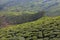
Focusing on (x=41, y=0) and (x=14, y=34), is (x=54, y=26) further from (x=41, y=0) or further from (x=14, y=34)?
(x=41, y=0)

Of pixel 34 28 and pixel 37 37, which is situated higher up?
pixel 34 28

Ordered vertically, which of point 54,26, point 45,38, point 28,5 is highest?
point 28,5

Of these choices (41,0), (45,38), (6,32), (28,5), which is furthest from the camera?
(41,0)

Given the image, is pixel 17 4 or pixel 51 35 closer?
pixel 51 35

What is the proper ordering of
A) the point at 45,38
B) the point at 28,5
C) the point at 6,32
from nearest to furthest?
the point at 45,38
the point at 6,32
the point at 28,5

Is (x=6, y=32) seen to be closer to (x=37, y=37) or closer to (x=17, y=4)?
(x=37, y=37)

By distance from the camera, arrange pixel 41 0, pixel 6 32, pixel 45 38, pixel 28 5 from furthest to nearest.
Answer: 1. pixel 41 0
2. pixel 28 5
3. pixel 6 32
4. pixel 45 38

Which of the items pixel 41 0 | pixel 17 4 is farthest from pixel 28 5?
pixel 41 0

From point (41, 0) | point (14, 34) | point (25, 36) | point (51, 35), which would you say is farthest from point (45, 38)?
point (41, 0)

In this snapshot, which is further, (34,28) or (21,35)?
(34,28)
